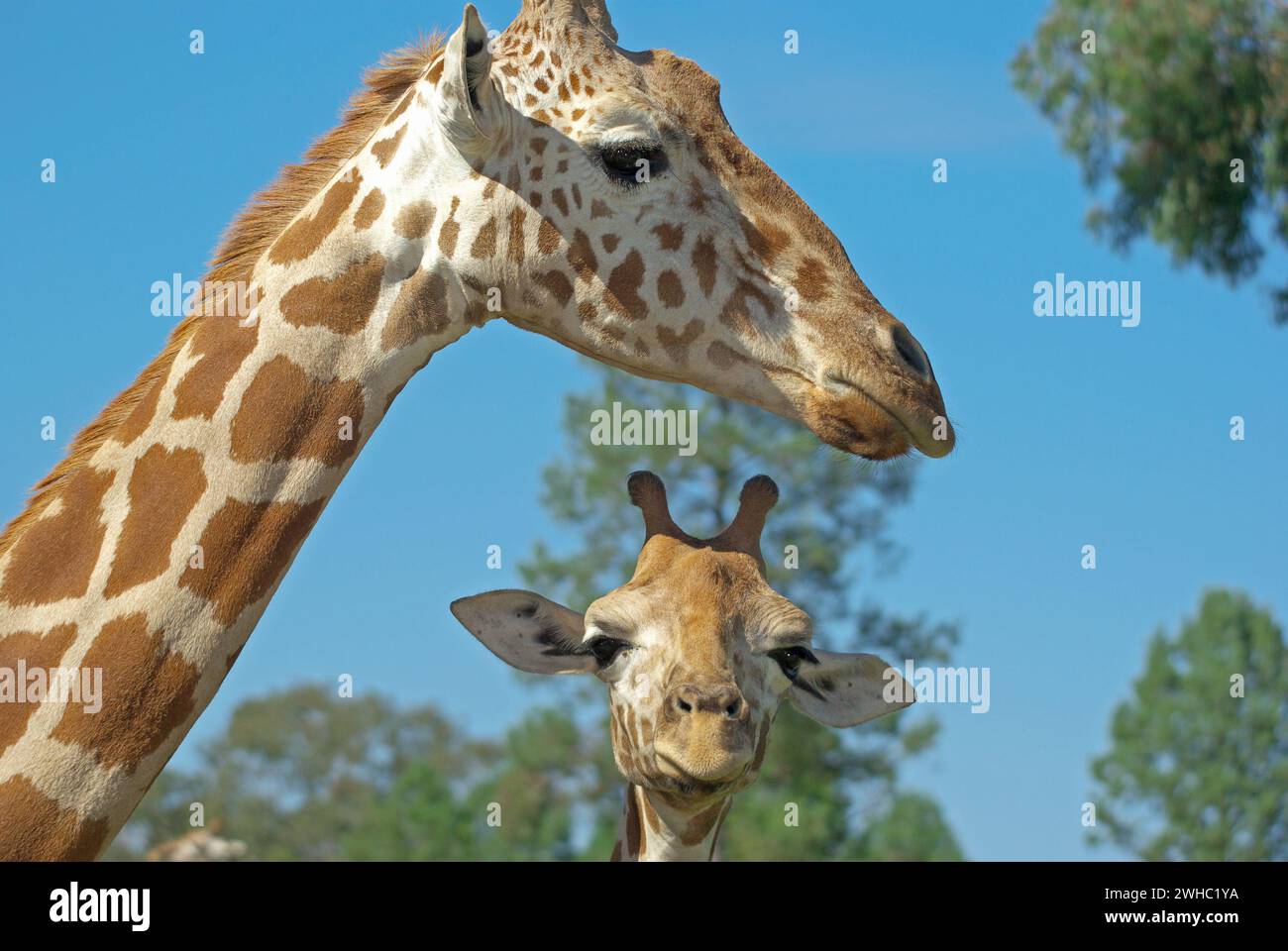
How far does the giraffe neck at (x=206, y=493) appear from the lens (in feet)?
15.2

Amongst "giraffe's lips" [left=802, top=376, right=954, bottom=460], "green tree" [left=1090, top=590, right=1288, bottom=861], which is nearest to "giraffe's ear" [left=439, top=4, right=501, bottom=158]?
"giraffe's lips" [left=802, top=376, right=954, bottom=460]

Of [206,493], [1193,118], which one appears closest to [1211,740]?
[1193,118]

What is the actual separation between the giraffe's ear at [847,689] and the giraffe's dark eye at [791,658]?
0.12 metres

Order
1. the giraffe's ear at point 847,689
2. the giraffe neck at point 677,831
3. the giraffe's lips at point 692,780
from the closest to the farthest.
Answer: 1. the giraffe's lips at point 692,780
2. the giraffe neck at point 677,831
3. the giraffe's ear at point 847,689

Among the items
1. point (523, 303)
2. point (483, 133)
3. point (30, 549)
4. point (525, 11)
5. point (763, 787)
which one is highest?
point (525, 11)

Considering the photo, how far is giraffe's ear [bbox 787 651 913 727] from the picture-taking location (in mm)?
6785

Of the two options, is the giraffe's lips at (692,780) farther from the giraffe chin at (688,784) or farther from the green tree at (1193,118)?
the green tree at (1193,118)

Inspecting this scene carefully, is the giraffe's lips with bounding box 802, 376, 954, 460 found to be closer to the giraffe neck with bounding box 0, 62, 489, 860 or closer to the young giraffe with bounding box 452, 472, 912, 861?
the giraffe neck with bounding box 0, 62, 489, 860

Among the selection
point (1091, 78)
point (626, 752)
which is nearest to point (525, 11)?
point (626, 752)

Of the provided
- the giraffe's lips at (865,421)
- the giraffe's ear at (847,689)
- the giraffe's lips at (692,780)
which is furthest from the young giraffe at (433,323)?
the giraffe's ear at (847,689)

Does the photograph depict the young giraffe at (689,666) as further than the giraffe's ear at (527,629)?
No

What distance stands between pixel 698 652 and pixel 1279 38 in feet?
37.8

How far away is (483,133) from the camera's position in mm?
5055
